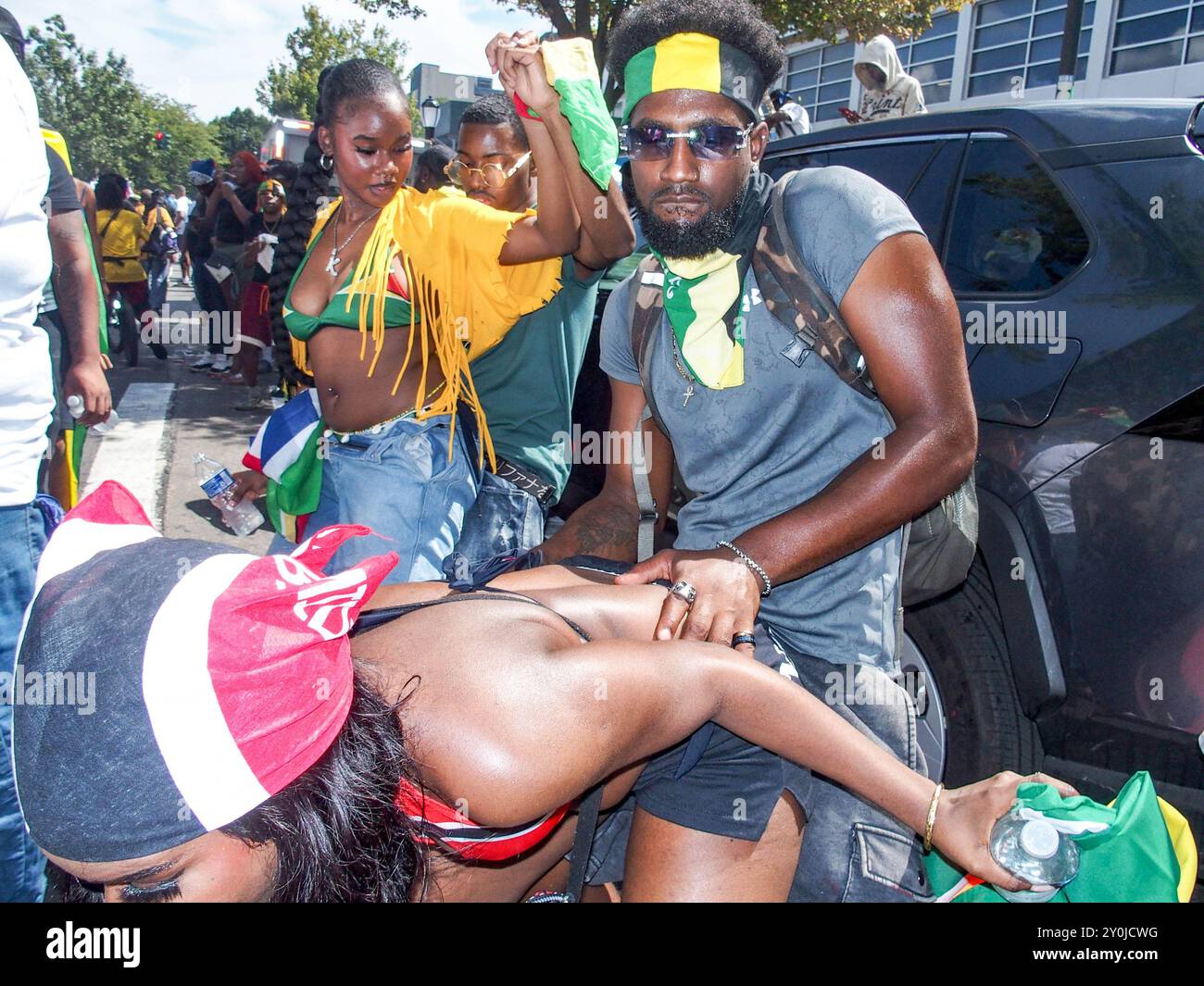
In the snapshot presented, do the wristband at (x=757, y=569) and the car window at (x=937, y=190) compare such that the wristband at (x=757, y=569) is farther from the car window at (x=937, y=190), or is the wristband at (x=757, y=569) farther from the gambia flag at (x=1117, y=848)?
the car window at (x=937, y=190)

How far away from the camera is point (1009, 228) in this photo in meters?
2.94

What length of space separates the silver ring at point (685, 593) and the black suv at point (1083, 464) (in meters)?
1.20

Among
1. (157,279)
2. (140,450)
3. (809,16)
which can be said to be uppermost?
(809,16)

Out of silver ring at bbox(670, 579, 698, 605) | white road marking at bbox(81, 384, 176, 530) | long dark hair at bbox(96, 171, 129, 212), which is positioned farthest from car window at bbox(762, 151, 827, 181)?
long dark hair at bbox(96, 171, 129, 212)

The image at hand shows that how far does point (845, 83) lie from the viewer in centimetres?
2145

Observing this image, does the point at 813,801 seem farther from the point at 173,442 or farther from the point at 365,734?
the point at 173,442

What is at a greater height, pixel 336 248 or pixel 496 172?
pixel 496 172

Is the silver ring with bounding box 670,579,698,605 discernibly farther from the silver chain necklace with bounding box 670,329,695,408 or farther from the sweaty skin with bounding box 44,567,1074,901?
the silver chain necklace with bounding box 670,329,695,408

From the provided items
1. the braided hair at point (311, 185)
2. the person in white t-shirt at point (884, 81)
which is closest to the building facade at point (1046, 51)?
the person in white t-shirt at point (884, 81)

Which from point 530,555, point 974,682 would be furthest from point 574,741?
point 974,682

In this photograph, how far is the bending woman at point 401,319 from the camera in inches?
108

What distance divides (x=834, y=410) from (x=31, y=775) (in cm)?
153

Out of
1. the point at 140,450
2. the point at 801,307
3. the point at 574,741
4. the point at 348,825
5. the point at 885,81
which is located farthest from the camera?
the point at 140,450

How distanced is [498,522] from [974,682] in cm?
145
